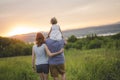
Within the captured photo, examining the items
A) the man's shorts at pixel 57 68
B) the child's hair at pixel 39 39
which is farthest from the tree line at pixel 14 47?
the child's hair at pixel 39 39

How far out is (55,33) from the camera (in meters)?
8.13

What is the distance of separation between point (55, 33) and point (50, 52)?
0.47 m

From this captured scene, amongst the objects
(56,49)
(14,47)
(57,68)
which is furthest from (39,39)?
(14,47)

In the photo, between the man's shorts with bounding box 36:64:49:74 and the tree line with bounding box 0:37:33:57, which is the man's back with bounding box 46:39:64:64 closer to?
the man's shorts with bounding box 36:64:49:74

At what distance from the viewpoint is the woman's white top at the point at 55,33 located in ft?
26.6

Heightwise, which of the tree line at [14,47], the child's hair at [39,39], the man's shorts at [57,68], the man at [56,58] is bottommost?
the tree line at [14,47]

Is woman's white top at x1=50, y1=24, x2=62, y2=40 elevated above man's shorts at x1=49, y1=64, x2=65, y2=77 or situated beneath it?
elevated above

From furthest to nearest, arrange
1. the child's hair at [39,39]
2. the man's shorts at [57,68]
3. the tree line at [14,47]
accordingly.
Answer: the tree line at [14,47] → the man's shorts at [57,68] → the child's hair at [39,39]

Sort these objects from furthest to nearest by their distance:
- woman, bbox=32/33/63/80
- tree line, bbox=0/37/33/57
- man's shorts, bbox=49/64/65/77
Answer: tree line, bbox=0/37/33/57 → man's shorts, bbox=49/64/65/77 → woman, bbox=32/33/63/80

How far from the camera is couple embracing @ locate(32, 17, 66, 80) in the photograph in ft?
26.7

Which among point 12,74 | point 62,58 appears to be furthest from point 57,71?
point 12,74

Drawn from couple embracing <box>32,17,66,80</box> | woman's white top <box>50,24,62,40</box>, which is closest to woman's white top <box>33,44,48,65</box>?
couple embracing <box>32,17,66,80</box>

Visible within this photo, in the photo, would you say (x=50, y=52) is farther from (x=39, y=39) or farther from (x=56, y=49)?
(x=39, y=39)

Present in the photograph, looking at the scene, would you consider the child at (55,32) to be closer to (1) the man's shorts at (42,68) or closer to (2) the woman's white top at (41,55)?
(2) the woman's white top at (41,55)
